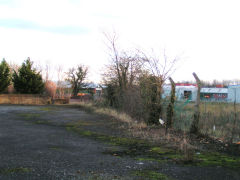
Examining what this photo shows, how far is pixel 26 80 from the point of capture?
32188 mm

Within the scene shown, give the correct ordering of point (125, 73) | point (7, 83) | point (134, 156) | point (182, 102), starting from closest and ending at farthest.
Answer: point (134, 156) → point (182, 102) → point (125, 73) → point (7, 83)

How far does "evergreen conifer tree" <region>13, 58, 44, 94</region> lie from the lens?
1256 inches

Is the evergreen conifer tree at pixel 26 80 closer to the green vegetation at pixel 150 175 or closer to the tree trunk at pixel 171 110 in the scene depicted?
the tree trunk at pixel 171 110

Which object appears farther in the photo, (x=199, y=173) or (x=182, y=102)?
(x=182, y=102)

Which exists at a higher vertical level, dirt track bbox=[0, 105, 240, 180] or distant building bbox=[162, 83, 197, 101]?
distant building bbox=[162, 83, 197, 101]

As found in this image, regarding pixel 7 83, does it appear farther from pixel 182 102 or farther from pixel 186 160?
pixel 186 160

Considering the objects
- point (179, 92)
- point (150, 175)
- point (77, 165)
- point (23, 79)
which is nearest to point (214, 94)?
point (179, 92)

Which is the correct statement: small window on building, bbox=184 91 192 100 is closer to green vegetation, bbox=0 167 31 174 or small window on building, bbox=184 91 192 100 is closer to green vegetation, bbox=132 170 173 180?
green vegetation, bbox=132 170 173 180

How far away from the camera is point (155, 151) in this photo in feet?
20.8

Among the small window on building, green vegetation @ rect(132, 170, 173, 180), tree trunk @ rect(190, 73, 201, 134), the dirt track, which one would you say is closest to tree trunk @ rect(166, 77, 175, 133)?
the small window on building

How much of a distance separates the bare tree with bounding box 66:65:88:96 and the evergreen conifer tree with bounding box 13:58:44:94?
37.0 ft

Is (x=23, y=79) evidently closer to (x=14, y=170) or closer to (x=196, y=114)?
(x=196, y=114)

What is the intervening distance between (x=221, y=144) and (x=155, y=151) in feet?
6.71

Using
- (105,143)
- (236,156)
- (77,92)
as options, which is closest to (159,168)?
(236,156)
